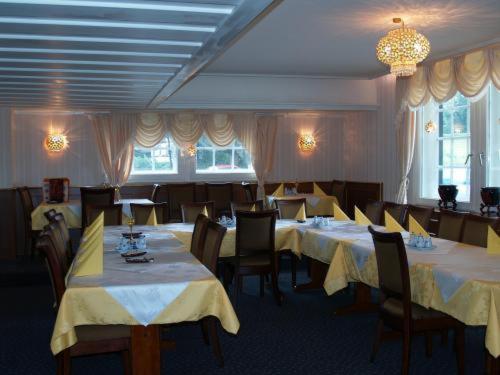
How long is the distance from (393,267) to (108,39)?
2517mm

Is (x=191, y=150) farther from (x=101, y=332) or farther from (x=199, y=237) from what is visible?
(x=101, y=332)

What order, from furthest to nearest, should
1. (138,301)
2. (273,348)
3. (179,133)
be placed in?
(179,133), (273,348), (138,301)

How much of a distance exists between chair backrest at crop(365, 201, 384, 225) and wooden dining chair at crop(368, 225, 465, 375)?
9.57 feet

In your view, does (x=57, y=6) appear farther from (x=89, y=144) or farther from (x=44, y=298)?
(x=89, y=144)

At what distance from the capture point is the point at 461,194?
8055 mm

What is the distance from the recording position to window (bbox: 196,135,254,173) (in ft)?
37.7

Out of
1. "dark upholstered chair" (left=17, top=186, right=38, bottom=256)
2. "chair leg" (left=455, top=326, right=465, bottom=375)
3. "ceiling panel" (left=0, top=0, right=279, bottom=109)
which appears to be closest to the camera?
"ceiling panel" (left=0, top=0, right=279, bottom=109)

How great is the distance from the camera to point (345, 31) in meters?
6.41

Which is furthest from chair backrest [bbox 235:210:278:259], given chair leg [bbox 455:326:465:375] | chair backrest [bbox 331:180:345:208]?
chair backrest [bbox 331:180:345:208]

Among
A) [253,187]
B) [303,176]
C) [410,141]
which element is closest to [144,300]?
[410,141]

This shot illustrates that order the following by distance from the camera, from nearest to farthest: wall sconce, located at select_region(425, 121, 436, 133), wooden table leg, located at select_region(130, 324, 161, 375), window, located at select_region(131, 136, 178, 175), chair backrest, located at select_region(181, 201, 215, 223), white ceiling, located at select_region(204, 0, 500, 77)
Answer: wooden table leg, located at select_region(130, 324, 161, 375) → white ceiling, located at select_region(204, 0, 500, 77) → chair backrest, located at select_region(181, 201, 215, 223) → wall sconce, located at select_region(425, 121, 436, 133) → window, located at select_region(131, 136, 178, 175)

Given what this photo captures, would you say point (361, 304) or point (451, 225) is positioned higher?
point (451, 225)

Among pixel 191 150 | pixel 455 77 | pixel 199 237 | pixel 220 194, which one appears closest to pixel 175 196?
pixel 220 194

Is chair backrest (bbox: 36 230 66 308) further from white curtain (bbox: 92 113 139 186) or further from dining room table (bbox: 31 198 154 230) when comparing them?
white curtain (bbox: 92 113 139 186)
